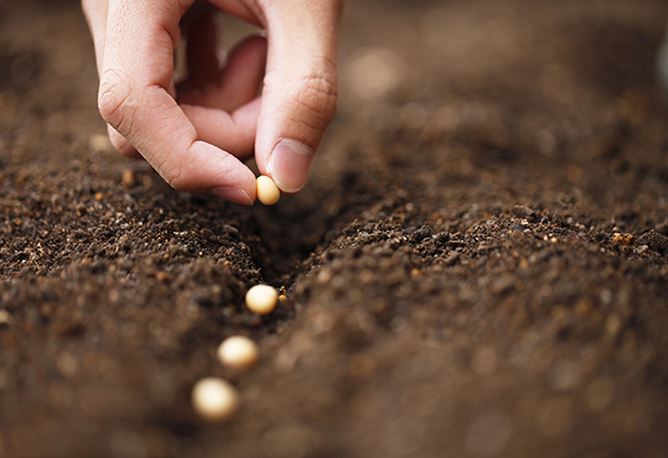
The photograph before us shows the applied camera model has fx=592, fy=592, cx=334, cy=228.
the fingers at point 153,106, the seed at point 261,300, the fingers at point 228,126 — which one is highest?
the fingers at point 153,106

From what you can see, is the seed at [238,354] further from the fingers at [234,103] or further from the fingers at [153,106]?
the fingers at [234,103]

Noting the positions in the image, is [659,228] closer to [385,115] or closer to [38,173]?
[385,115]

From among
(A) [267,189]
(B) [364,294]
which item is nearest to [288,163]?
(A) [267,189]

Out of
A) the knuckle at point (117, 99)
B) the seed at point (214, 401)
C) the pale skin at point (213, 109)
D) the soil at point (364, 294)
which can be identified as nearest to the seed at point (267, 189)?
the pale skin at point (213, 109)

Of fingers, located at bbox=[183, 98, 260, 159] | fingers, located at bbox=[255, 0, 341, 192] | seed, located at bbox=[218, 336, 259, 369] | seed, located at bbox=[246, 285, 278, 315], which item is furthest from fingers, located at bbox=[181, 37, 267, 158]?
seed, located at bbox=[218, 336, 259, 369]

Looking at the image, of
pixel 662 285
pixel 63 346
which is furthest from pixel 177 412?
pixel 662 285

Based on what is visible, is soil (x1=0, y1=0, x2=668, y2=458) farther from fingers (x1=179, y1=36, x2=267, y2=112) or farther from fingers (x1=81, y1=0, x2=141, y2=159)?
fingers (x1=179, y1=36, x2=267, y2=112)
